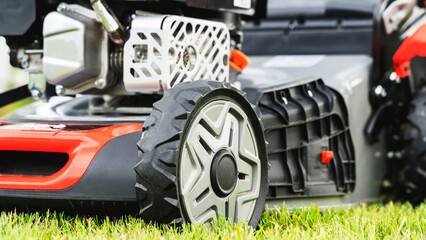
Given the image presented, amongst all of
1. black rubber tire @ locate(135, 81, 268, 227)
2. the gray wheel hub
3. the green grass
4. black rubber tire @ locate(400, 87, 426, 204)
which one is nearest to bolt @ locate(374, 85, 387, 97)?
black rubber tire @ locate(400, 87, 426, 204)

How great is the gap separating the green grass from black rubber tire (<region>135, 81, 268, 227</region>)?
0.19ft

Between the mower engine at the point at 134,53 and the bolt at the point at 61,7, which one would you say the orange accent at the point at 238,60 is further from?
the bolt at the point at 61,7

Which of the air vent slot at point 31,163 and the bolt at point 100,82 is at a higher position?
the bolt at point 100,82

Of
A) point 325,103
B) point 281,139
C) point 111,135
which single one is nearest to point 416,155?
point 325,103

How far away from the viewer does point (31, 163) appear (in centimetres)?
225

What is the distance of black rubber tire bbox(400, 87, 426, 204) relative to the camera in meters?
3.15

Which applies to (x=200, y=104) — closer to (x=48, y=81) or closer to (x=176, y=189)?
(x=176, y=189)

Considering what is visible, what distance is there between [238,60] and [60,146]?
88 cm

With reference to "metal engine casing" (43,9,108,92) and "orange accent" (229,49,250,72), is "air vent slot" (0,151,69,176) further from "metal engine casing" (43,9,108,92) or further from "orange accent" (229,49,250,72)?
Result: "orange accent" (229,49,250,72)

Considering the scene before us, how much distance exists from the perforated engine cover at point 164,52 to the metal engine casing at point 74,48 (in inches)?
5.7

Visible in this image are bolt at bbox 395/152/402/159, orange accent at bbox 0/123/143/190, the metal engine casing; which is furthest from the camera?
bolt at bbox 395/152/402/159

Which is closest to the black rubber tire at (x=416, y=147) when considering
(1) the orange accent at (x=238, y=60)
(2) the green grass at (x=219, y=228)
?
(2) the green grass at (x=219, y=228)

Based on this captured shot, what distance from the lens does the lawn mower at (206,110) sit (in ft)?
6.50

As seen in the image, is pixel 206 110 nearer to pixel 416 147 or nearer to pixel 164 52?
pixel 164 52
